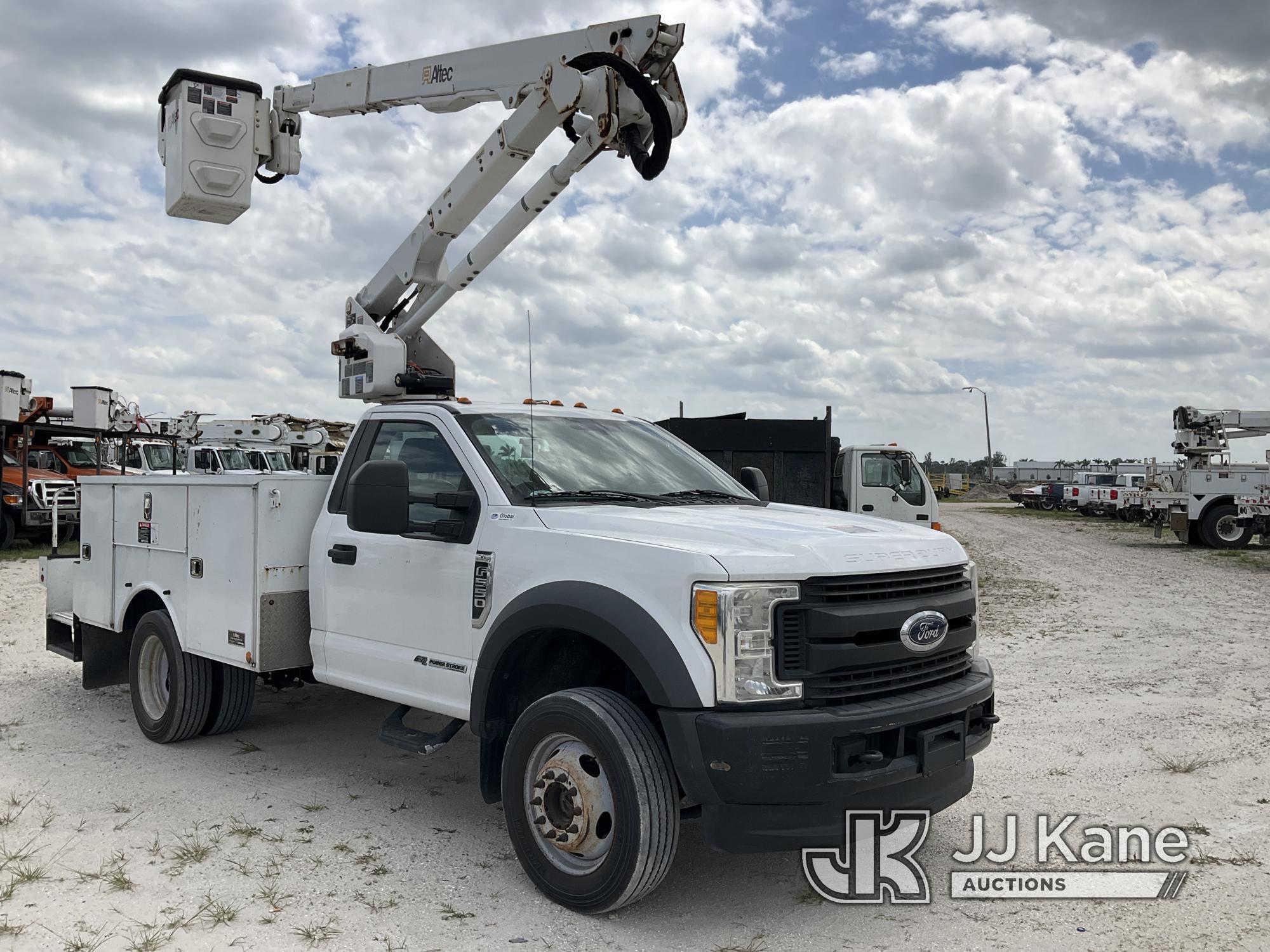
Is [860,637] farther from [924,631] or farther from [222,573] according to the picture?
[222,573]

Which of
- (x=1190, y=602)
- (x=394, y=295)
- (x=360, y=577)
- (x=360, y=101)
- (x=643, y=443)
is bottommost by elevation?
(x=1190, y=602)

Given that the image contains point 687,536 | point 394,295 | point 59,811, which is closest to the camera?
point 687,536

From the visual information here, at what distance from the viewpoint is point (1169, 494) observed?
25.5 meters

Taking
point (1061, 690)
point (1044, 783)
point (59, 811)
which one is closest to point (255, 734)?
point (59, 811)

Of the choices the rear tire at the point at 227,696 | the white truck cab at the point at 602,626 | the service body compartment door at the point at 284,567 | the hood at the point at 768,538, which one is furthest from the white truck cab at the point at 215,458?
the hood at the point at 768,538

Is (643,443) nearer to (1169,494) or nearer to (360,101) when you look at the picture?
(360,101)

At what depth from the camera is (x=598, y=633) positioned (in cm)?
385

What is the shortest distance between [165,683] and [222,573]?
1257mm

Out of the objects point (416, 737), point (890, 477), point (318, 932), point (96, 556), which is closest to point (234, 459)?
point (890, 477)

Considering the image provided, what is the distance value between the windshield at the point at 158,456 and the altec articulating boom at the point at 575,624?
16.2 metres

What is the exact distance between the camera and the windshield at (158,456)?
870 inches

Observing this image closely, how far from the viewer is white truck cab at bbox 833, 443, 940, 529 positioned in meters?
15.3

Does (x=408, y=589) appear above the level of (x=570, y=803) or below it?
above

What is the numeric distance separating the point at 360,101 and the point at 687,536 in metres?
7.12
